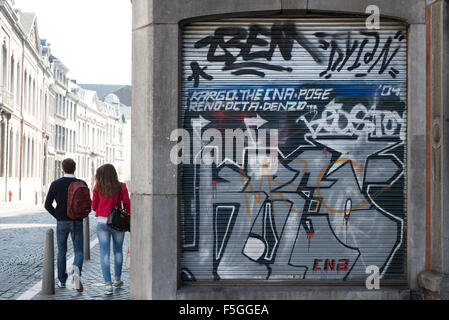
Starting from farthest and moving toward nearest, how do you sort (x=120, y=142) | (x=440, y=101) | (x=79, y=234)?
(x=120, y=142)
(x=79, y=234)
(x=440, y=101)

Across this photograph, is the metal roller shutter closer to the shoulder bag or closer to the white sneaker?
the shoulder bag

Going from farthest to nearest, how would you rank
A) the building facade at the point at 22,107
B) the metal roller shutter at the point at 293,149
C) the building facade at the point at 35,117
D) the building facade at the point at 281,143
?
the building facade at the point at 35,117 < the building facade at the point at 22,107 < the metal roller shutter at the point at 293,149 < the building facade at the point at 281,143

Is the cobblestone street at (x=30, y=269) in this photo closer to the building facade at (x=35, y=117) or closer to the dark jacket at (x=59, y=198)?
the dark jacket at (x=59, y=198)

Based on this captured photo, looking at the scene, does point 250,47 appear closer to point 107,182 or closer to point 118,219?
point 107,182

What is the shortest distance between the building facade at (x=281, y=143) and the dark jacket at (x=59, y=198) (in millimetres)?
1678

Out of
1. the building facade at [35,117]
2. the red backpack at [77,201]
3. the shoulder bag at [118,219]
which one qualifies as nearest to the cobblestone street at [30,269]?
the shoulder bag at [118,219]

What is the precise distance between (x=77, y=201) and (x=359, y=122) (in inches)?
153

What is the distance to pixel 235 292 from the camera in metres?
6.82

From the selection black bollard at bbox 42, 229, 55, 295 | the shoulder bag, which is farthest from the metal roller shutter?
black bollard at bbox 42, 229, 55, 295

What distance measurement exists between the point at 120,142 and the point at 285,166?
308 ft

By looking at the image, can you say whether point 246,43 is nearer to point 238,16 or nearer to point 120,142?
point 238,16

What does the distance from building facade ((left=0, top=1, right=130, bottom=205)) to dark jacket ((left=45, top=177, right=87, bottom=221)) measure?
1113 centimetres

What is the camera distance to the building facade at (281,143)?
694 cm
